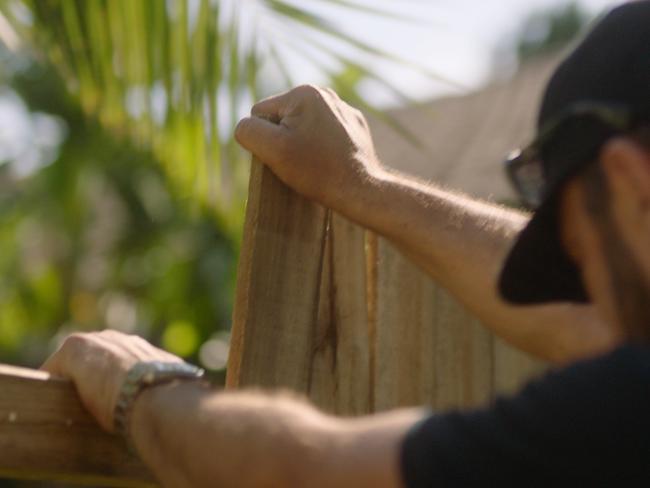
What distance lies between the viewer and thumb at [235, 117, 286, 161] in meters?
2.24

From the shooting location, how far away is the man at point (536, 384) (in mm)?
1505

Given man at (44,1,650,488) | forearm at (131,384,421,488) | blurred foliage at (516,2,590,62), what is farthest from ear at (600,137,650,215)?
blurred foliage at (516,2,590,62)

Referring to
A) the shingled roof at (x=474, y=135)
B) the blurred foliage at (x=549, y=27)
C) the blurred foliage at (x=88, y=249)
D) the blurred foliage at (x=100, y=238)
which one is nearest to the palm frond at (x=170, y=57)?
the blurred foliage at (x=100, y=238)

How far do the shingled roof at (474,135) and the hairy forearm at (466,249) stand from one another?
5.72 m

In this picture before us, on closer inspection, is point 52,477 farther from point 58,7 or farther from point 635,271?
point 58,7

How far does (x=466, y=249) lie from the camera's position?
237 centimetres

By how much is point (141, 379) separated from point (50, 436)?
0.18m

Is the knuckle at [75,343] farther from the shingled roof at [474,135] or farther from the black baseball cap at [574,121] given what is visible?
the shingled roof at [474,135]

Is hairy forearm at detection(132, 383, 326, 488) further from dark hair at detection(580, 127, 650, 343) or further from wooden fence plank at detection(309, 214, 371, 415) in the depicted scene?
wooden fence plank at detection(309, 214, 371, 415)

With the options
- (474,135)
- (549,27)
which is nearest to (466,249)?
(474,135)

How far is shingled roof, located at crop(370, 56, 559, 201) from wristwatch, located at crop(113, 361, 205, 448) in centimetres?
630

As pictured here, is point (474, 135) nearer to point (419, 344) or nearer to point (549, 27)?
point (419, 344)

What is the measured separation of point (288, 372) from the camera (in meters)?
2.22

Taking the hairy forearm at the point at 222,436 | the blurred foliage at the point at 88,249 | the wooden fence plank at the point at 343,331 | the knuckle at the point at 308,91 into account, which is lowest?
the blurred foliage at the point at 88,249
